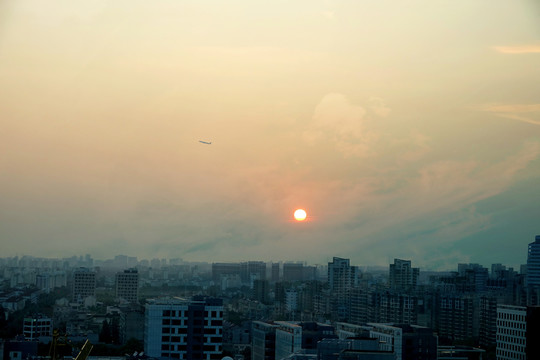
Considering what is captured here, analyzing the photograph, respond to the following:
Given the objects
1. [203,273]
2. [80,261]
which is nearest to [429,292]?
[203,273]

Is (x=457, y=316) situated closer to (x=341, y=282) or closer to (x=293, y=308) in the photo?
(x=293, y=308)

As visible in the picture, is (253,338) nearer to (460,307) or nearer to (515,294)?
(460,307)

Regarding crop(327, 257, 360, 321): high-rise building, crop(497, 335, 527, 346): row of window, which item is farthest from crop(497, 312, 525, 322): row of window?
crop(327, 257, 360, 321): high-rise building

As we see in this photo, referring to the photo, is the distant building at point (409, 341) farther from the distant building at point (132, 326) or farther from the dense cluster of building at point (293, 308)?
the distant building at point (132, 326)

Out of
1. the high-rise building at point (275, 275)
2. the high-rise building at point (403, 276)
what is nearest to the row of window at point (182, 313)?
the high-rise building at point (403, 276)

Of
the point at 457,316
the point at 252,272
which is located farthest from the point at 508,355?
the point at 252,272

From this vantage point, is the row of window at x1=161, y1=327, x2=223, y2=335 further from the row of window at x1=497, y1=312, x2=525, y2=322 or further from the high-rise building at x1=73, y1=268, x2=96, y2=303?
the high-rise building at x1=73, y1=268, x2=96, y2=303
